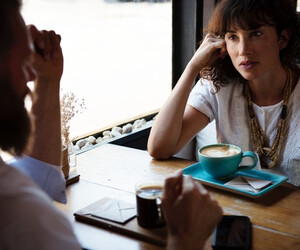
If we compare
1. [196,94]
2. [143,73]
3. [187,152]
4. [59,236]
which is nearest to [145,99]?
[143,73]

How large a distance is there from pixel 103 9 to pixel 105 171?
3.77ft

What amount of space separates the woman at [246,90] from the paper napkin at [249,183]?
1.14 feet

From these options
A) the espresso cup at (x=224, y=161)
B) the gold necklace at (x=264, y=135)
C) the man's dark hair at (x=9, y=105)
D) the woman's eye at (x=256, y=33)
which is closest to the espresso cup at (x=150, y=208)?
the espresso cup at (x=224, y=161)

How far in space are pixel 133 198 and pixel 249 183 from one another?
39cm

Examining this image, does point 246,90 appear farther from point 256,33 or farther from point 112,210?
point 112,210

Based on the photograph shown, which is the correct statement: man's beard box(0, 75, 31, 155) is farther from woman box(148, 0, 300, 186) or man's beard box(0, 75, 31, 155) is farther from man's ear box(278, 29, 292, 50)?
man's ear box(278, 29, 292, 50)

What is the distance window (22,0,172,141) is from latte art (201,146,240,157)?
Result: 37.1 inches

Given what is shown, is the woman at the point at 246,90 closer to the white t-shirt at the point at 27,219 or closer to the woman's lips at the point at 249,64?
the woman's lips at the point at 249,64

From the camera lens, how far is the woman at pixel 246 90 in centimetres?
177

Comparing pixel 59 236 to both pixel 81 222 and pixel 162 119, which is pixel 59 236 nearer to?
pixel 81 222

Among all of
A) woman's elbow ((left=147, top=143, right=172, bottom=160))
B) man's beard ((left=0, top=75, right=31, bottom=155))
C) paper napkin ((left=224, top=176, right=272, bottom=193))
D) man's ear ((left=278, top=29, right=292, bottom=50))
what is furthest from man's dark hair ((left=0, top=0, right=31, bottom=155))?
man's ear ((left=278, top=29, right=292, bottom=50))

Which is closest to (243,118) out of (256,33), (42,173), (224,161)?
(256,33)

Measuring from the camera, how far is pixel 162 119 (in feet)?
6.12

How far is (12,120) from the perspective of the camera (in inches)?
30.1
